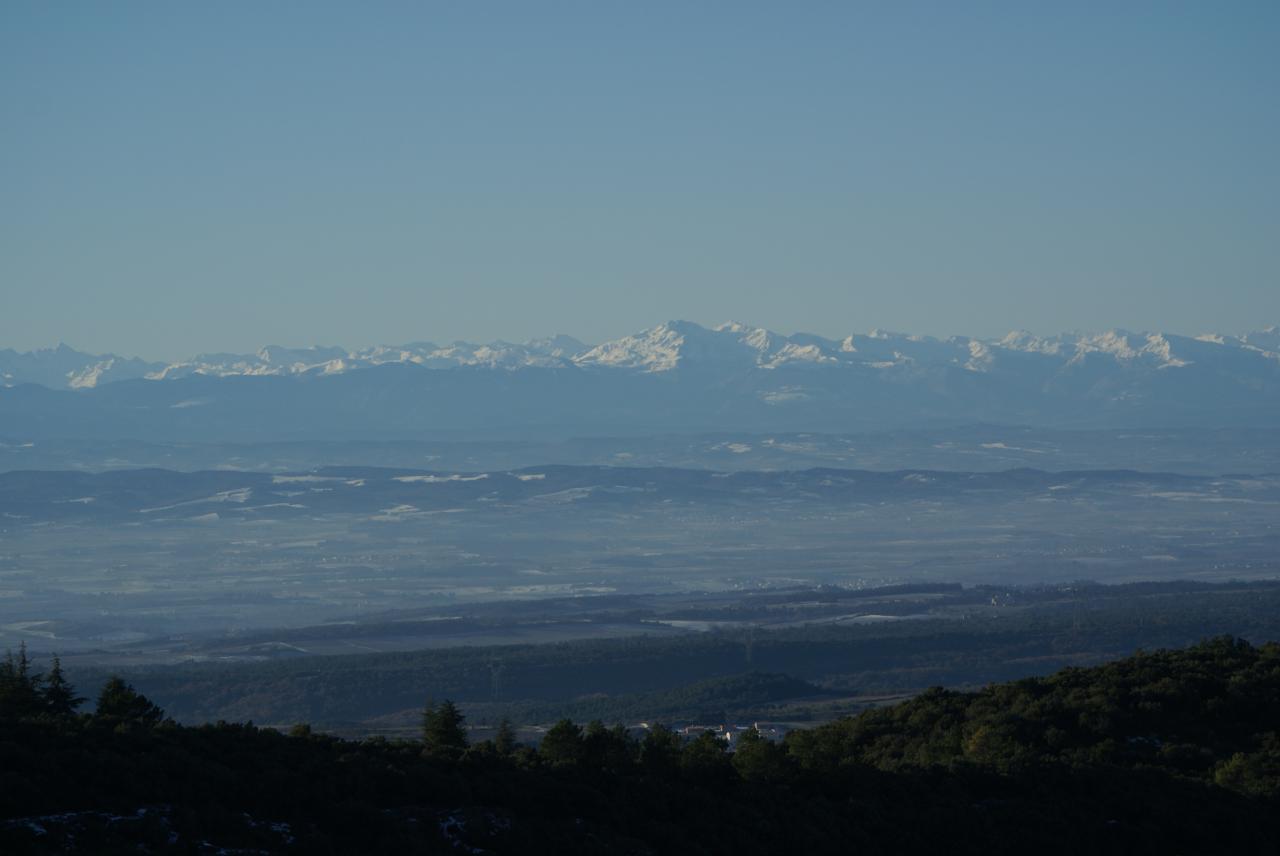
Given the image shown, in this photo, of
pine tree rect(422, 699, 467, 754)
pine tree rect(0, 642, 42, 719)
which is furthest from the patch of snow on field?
pine tree rect(422, 699, 467, 754)

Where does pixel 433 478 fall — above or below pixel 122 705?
above

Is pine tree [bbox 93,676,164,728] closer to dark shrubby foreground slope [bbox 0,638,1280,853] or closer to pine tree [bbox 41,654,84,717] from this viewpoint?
dark shrubby foreground slope [bbox 0,638,1280,853]

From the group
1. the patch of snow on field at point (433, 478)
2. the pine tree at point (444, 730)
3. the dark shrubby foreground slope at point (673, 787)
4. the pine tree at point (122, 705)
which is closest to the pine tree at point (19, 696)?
the dark shrubby foreground slope at point (673, 787)

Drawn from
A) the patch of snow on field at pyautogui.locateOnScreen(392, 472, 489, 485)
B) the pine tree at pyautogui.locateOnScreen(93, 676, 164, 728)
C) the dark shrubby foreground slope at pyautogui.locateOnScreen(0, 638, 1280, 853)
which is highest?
the patch of snow on field at pyautogui.locateOnScreen(392, 472, 489, 485)

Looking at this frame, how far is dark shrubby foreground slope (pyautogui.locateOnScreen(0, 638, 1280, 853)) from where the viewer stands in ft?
53.2

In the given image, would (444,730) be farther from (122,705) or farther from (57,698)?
(57,698)

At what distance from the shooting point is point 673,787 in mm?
19750

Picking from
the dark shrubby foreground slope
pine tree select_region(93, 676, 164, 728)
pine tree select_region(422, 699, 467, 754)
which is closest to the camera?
the dark shrubby foreground slope

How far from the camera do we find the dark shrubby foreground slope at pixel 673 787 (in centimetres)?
1620

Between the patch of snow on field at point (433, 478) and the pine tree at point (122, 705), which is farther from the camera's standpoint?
the patch of snow on field at point (433, 478)

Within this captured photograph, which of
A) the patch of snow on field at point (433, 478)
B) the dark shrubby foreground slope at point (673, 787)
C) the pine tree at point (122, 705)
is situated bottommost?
the dark shrubby foreground slope at point (673, 787)

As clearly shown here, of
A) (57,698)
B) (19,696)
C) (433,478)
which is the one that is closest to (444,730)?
(57,698)

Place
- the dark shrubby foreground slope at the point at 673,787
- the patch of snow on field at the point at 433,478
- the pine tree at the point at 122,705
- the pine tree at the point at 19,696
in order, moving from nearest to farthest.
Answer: the dark shrubby foreground slope at the point at 673,787, the pine tree at the point at 19,696, the pine tree at the point at 122,705, the patch of snow on field at the point at 433,478

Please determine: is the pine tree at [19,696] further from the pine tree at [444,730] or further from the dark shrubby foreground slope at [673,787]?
the pine tree at [444,730]
